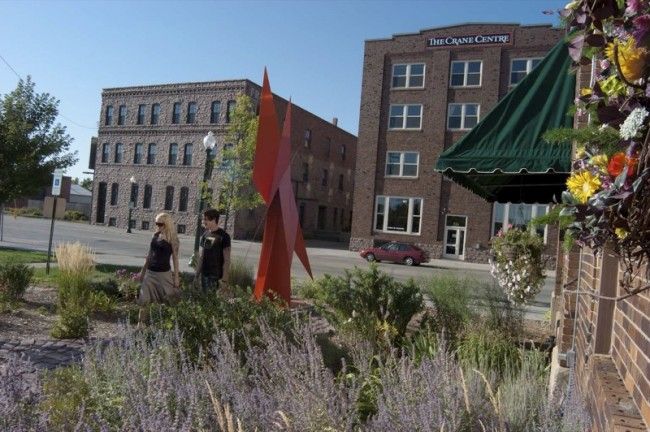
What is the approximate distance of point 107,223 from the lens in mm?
47625

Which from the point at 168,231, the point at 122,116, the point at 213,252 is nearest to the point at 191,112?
the point at 122,116

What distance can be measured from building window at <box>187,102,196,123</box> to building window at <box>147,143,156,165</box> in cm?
421

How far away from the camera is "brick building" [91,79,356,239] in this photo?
42500mm

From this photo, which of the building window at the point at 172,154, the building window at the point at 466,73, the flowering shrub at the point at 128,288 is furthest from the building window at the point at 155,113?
the flowering shrub at the point at 128,288

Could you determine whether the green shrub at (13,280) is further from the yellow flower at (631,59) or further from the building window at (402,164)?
the building window at (402,164)

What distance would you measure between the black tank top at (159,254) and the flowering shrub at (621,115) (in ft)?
23.1

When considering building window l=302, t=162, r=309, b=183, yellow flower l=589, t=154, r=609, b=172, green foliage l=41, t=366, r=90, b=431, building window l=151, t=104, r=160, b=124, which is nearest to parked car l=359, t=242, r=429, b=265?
building window l=302, t=162, r=309, b=183

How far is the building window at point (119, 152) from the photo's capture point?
47.4 meters

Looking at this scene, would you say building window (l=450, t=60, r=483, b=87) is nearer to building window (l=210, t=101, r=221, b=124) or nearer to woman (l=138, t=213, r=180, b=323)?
building window (l=210, t=101, r=221, b=124)

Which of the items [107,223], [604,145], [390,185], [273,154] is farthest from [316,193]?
[604,145]

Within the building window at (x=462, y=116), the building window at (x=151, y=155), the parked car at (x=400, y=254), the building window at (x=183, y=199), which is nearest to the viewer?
the parked car at (x=400, y=254)

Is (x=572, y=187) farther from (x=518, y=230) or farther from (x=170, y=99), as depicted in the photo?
(x=170, y=99)

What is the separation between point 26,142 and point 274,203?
27.0ft

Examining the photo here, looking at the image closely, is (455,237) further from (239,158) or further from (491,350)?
(491,350)
